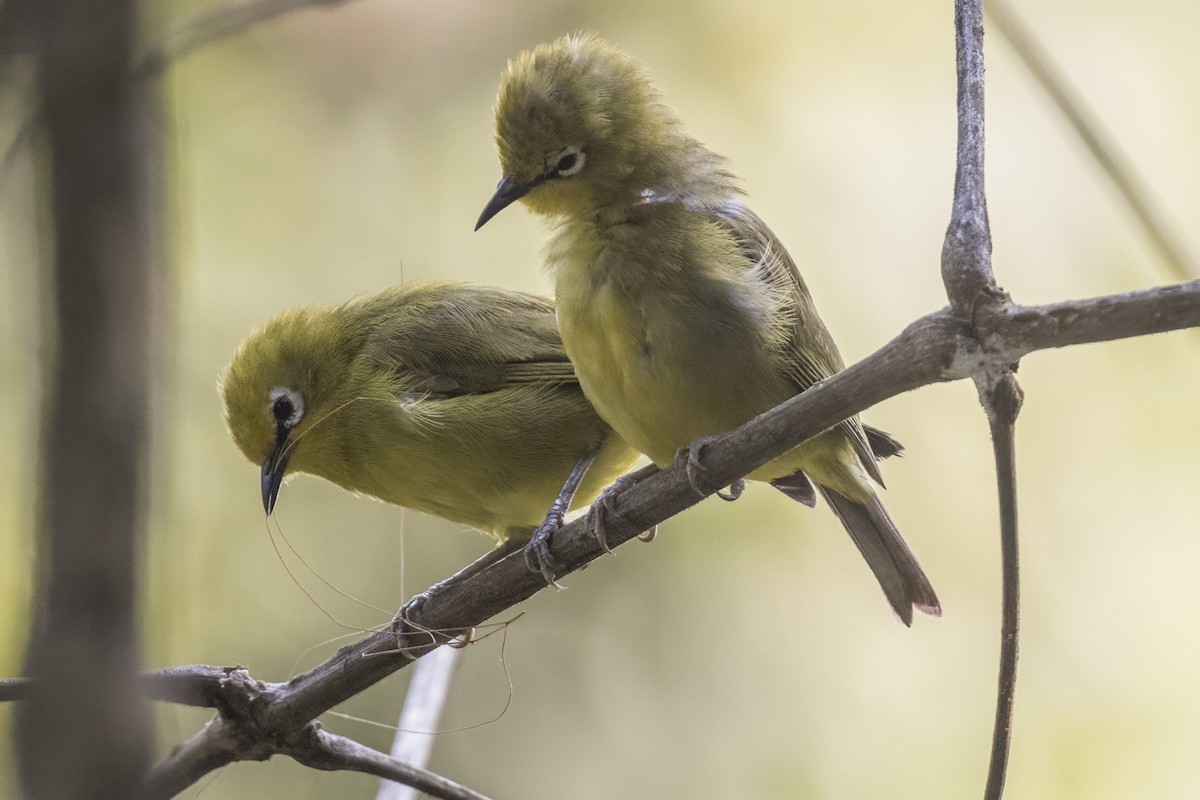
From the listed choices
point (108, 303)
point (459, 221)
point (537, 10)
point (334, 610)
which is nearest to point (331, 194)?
point (459, 221)

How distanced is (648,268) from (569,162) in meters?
0.33

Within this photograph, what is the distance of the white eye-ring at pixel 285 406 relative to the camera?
Answer: 382 cm

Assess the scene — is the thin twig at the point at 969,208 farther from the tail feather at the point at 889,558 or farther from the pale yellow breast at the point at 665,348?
the tail feather at the point at 889,558

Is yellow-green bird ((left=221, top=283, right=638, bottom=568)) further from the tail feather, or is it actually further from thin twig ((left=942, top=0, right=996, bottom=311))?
thin twig ((left=942, top=0, right=996, bottom=311))

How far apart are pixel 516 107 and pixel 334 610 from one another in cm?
315

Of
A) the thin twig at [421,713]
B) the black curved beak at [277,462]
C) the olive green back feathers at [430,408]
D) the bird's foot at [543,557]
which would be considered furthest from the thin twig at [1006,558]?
the black curved beak at [277,462]

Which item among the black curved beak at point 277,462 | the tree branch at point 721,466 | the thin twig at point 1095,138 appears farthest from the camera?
the black curved beak at point 277,462

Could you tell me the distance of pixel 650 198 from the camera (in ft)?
10.4

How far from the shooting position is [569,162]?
3086mm

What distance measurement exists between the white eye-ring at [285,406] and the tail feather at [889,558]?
165 centimetres

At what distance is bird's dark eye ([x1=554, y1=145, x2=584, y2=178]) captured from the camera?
121 inches

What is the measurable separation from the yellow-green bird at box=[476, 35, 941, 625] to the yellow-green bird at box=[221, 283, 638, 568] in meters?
0.55

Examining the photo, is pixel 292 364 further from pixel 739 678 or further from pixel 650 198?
pixel 739 678

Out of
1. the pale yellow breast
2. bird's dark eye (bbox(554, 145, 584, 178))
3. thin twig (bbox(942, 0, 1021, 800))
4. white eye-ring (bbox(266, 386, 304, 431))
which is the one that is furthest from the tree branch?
bird's dark eye (bbox(554, 145, 584, 178))
